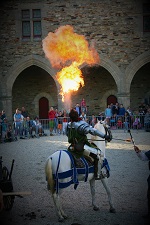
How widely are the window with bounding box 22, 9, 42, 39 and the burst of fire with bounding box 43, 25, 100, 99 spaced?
54.3 inches

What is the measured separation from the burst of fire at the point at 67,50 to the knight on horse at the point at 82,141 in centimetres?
1030

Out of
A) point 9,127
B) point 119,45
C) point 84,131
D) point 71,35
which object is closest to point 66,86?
point 9,127

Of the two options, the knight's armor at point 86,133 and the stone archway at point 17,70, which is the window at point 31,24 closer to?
the stone archway at point 17,70

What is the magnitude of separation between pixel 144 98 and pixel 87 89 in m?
4.21

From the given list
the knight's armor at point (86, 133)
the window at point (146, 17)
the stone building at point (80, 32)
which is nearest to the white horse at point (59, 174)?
the knight's armor at point (86, 133)

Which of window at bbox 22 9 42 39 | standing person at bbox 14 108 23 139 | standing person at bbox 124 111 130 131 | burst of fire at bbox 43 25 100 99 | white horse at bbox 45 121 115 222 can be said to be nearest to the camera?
white horse at bbox 45 121 115 222

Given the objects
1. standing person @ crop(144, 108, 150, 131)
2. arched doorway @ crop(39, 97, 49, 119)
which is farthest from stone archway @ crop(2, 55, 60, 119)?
standing person @ crop(144, 108, 150, 131)

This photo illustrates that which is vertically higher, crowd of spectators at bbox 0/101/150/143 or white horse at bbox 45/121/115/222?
crowd of spectators at bbox 0/101/150/143

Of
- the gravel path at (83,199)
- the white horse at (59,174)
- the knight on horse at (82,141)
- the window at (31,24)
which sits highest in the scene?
the window at (31,24)

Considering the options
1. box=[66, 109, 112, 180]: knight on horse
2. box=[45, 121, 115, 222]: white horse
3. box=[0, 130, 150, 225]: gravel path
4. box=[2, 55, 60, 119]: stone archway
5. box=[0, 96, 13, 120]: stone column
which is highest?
box=[2, 55, 60, 119]: stone archway

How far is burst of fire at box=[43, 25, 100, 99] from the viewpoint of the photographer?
1595 cm

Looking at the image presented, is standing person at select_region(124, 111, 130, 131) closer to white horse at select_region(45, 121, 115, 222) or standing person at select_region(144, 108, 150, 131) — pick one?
standing person at select_region(144, 108, 150, 131)

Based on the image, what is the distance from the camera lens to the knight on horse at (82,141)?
502 centimetres

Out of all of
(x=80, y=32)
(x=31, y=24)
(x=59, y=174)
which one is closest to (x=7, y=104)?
(x=31, y=24)
